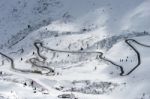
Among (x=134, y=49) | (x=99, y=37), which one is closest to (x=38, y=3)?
(x=99, y=37)

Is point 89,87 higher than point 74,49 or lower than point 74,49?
lower

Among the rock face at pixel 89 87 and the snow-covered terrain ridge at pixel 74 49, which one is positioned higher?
the snow-covered terrain ridge at pixel 74 49

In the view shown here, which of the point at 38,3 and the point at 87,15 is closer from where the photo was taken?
the point at 87,15

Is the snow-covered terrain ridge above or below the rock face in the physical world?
above

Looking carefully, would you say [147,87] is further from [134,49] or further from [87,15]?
[87,15]

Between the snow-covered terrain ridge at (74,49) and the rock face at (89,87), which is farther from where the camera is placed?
the rock face at (89,87)

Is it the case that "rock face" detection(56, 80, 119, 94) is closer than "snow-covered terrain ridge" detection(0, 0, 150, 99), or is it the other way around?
"snow-covered terrain ridge" detection(0, 0, 150, 99)

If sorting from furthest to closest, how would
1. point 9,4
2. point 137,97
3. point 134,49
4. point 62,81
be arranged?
point 9,4, point 134,49, point 62,81, point 137,97

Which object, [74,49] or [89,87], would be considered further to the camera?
[74,49]
